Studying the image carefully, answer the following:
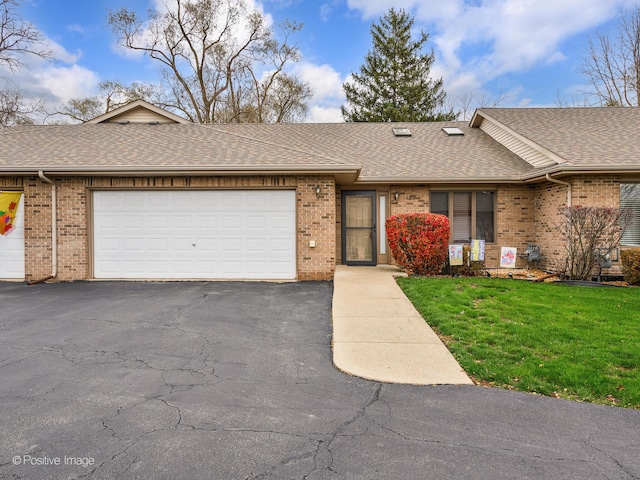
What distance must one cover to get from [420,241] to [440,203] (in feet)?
9.08

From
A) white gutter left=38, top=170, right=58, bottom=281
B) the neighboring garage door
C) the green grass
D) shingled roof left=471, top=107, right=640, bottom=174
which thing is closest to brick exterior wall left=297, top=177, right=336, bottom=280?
the neighboring garage door

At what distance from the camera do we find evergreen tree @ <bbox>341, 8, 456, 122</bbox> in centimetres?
2761

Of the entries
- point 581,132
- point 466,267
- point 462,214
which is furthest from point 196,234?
point 581,132

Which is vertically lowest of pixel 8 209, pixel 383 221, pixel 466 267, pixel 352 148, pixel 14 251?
pixel 466 267

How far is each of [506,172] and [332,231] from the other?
548cm

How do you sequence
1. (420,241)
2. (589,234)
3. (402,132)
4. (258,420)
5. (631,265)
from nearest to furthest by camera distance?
(258,420), (631,265), (589,234), (420,241), (402,132)

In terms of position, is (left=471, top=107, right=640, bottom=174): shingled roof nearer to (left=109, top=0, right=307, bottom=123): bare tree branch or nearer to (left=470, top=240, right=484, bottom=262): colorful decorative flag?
(left=470, top=240, right=484, bottom=262): colorful decorative flag

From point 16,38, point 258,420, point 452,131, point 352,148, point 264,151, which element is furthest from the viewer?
point 16,38

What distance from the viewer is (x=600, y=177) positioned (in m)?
9.47

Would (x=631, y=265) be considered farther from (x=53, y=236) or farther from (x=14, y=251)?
(x=14, y=251)

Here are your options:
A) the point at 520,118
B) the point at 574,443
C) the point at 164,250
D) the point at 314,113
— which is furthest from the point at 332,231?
the point at 314,113

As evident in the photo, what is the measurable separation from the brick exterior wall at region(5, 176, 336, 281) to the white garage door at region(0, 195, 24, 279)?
22 cm

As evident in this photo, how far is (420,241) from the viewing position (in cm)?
919

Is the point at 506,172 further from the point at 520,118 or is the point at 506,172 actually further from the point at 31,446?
the point at 31,446
